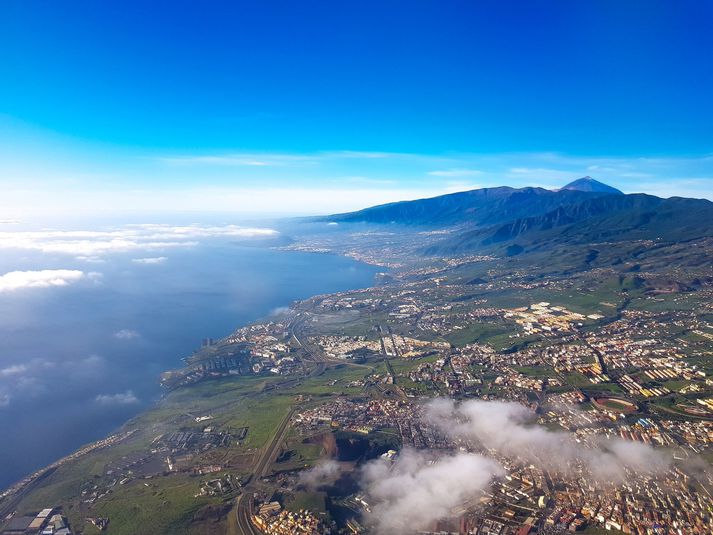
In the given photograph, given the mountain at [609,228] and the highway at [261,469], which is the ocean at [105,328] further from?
the mountain at [609,228]

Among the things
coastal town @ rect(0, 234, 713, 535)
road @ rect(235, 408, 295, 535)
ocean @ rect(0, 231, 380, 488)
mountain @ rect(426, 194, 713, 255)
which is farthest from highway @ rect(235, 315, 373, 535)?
mountain @ rect(426, 194, 713, 255)

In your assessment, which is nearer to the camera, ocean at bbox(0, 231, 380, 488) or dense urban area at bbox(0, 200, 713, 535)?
dense urban area at bbox(0, 200, 713, 535)

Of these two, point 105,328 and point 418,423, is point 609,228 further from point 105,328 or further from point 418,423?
point 105,328

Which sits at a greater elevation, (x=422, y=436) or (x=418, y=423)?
(x=422, y=436)

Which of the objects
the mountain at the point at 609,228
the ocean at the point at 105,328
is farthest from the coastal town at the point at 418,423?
the mountain at the point at 609,228

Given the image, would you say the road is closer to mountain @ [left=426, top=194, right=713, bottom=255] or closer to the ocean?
the ocean

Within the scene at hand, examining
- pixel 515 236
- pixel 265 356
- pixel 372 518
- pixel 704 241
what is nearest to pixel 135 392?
pixel 265 356

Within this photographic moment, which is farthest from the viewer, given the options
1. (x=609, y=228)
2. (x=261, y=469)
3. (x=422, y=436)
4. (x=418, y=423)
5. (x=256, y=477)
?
(x=609, y=228)

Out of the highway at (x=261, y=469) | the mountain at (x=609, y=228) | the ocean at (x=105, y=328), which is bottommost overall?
the ocean at (x=105, y=328)

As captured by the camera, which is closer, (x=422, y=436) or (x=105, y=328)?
(x=422, y=436)

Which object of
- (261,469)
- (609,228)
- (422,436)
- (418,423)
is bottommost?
(261,469)

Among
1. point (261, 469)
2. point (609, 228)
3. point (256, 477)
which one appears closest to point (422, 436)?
point (261, 469)

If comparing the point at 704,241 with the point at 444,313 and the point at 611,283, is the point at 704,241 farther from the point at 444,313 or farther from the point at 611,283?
the point at 444,313
